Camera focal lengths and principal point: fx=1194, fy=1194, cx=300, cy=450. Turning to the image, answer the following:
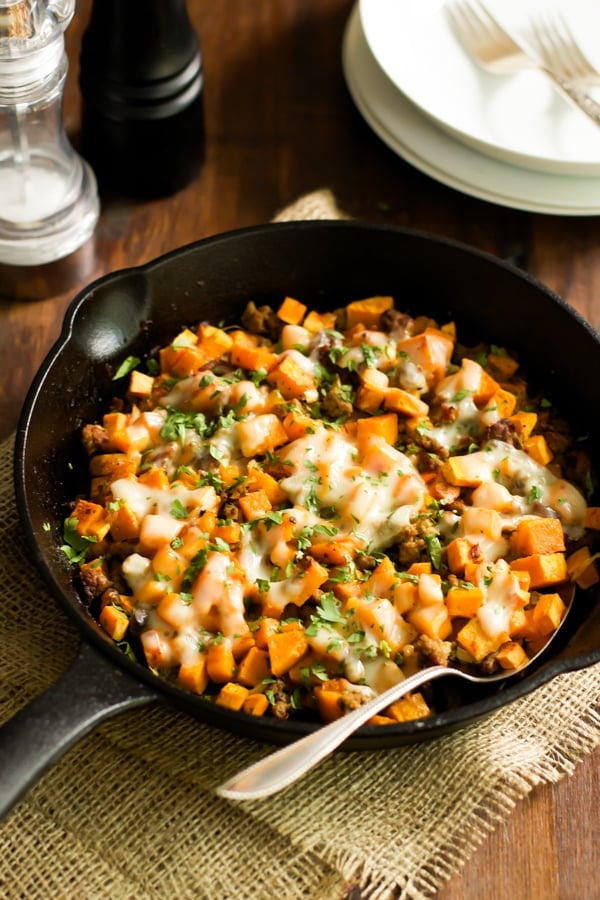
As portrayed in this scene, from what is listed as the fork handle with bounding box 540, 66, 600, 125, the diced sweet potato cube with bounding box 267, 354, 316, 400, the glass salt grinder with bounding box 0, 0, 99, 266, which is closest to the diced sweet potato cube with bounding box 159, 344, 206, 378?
the diced sweet potato cube with bounding box 267, 354, 316, 400

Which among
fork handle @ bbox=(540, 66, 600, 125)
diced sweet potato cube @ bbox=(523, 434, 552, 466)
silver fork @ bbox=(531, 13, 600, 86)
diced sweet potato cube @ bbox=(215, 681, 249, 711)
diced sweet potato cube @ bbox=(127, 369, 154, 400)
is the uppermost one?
silver fork @ bbox=(531, 13, 600, 86)

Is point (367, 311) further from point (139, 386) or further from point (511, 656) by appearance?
point (511, 656)

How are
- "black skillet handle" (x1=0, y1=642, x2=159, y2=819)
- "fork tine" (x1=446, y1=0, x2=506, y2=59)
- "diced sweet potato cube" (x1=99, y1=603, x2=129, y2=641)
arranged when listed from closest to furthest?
"black skillet handle" (x1=0, y1=642, x2=159, y2=819), "diced sweet potato cube" (x1=99, y1=603, x2=129, y2=641), "fork tine" (x1=446, y1=0, x2=506, y2=59)

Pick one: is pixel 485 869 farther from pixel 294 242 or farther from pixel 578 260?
pixel 578 260

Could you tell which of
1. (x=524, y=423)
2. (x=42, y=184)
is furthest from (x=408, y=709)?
(x=42, y=184)

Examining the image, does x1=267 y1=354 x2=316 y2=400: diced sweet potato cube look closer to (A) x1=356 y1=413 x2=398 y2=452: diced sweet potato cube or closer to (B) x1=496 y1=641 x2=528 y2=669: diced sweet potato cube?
(A) x1=356 y1=413 x2=398 y2=452: diced sweet potato cube

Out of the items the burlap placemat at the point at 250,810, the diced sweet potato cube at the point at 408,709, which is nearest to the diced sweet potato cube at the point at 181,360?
the burlap placemat at the point at 250,810

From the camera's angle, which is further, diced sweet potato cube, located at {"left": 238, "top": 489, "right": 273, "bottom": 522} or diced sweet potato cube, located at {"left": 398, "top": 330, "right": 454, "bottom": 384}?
diced sweet potato cube, located at {"left": 398, "top": 330, "right": 454, "bottom": 384}
